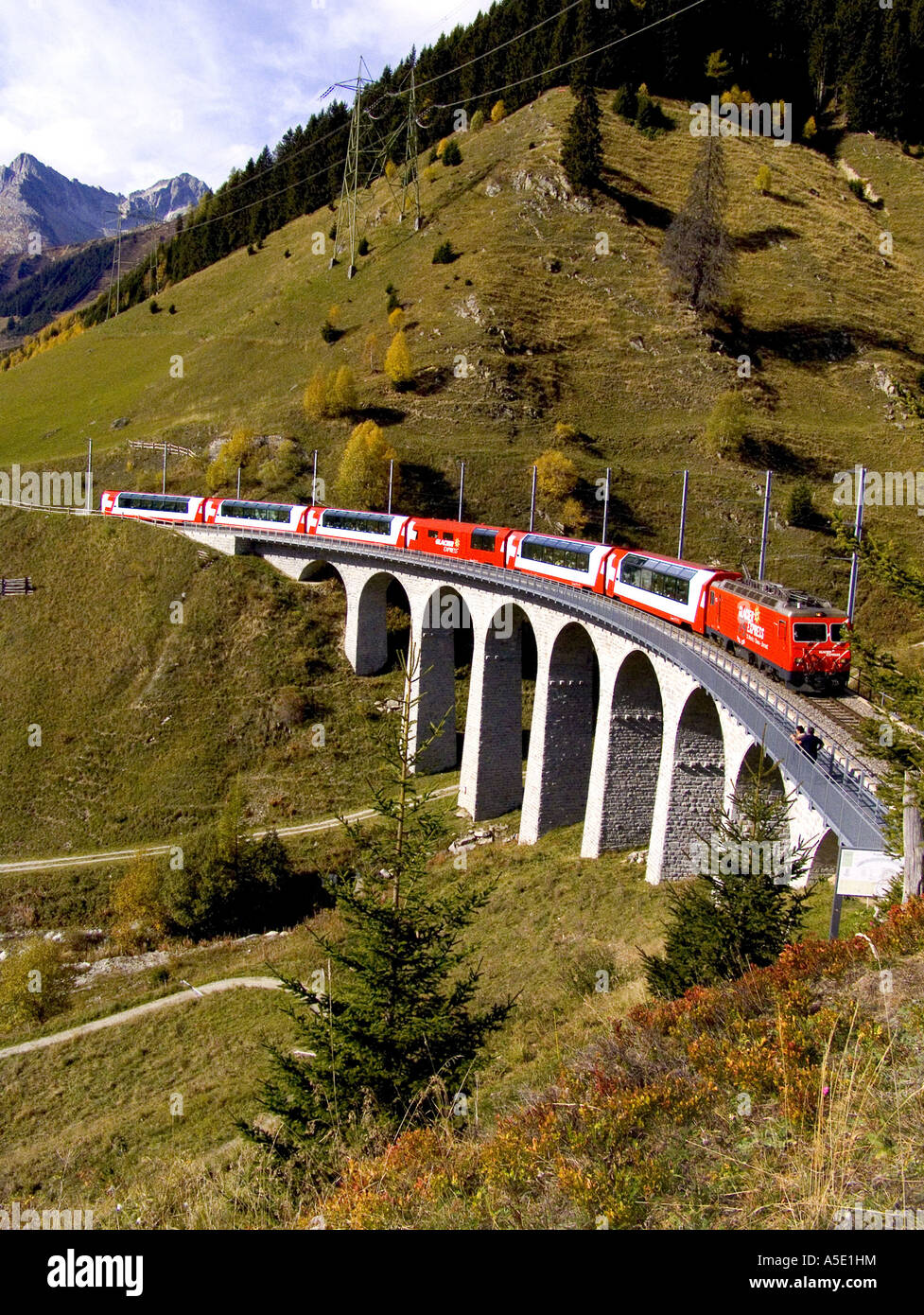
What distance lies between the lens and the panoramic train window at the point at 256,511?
5619 cm

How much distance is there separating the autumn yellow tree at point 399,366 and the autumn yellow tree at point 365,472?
13844 mm

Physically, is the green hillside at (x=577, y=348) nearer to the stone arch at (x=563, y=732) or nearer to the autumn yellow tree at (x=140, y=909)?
the stone arch at (x=563, y=732)

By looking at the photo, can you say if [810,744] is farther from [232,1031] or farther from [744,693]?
[232,1031]

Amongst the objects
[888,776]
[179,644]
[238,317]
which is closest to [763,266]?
[238,317]

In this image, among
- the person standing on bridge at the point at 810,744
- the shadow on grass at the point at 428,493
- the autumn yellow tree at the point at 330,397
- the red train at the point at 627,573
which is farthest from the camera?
the autumn yellow tree at the point at 330,397

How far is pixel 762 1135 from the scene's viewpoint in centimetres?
764

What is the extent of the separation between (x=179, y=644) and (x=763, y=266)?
7539cm

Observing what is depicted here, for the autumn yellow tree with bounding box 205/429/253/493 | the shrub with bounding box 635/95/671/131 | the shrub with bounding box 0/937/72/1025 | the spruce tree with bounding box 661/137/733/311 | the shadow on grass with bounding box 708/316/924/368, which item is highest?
the shrub with bounding box 635/95/671/131

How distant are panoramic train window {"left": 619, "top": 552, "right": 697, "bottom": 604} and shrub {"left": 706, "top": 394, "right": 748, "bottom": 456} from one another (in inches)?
1441

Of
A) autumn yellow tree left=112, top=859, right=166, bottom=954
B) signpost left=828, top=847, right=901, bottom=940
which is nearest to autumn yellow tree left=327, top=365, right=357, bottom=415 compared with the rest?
autumn yellow tree left=112, top=859, right=166, bottom=954

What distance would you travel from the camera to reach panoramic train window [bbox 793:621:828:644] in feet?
72.7

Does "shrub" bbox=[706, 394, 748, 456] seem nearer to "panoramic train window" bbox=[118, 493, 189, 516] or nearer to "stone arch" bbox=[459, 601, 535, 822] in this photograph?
"stone arch" bbox=[459, 601, 535, 822]

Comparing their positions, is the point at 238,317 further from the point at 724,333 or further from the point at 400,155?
the point at 724,333

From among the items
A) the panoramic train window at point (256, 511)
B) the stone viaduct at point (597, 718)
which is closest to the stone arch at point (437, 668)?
the stone viaduct at point (597, 718)
